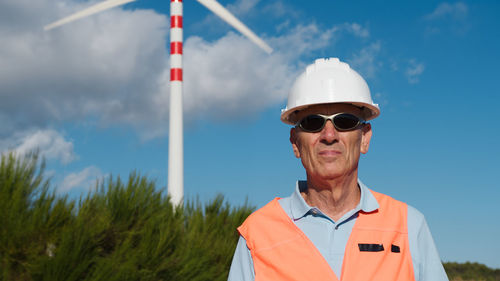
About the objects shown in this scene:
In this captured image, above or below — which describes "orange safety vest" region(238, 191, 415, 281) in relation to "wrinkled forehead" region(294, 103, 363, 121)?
below

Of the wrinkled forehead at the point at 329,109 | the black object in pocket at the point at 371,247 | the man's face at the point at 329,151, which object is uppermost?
the wrinkled forehead at the point at 329,109

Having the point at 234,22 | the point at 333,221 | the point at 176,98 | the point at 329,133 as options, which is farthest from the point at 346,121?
the point at 234,22

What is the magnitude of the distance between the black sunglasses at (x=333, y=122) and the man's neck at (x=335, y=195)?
358mm

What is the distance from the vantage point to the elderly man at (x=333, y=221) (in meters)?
3.22

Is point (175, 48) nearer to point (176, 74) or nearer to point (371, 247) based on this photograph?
point (176, 74)

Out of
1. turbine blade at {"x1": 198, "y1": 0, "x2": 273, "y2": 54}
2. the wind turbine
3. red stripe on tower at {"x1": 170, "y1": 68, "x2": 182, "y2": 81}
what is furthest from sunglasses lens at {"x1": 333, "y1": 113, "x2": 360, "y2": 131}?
turbine blade at {"x1": 198, "y1": 0, "x2": 273, "y2": 54}

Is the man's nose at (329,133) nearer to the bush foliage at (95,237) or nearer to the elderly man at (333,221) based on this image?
the elderly man at (333,221)

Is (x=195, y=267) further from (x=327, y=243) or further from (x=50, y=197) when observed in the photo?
(x=327, y=243)

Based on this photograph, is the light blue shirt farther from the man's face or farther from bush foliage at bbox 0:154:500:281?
bush foliage at bbox 0:154:500:281

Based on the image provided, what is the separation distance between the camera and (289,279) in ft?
10.7

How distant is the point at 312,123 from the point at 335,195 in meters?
0.52

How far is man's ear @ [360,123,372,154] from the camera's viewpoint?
142 inches

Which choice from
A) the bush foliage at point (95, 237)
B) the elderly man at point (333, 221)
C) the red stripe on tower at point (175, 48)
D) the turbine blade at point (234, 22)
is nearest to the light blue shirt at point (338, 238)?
the elderly man at point (333, 221)

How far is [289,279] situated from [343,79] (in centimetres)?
149
